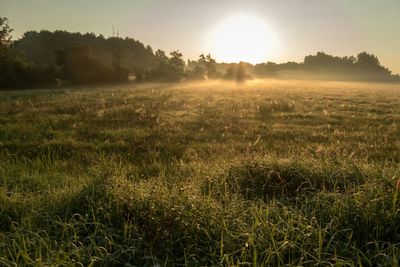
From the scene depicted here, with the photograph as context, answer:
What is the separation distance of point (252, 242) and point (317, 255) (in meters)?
0.65

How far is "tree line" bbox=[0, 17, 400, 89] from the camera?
171ft

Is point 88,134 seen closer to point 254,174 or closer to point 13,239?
point 254,174

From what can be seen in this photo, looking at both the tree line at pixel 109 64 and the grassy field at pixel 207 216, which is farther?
the tree line at pixel 109 64

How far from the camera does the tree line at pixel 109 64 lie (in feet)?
171

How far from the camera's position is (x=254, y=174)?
655cm

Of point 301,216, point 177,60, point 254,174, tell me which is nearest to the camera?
point 301,216

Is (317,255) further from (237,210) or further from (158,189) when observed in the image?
(158,189)

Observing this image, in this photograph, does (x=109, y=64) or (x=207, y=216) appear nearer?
(x=207, y=216)

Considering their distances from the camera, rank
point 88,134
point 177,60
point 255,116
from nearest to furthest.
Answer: point 88,134
point 255,116
point 177,60

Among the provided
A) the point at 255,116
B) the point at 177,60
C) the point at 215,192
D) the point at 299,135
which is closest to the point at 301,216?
the point at 215,192

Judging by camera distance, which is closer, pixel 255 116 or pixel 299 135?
pixel 299 135

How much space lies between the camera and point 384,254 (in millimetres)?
3812

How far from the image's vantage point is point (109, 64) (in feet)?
258

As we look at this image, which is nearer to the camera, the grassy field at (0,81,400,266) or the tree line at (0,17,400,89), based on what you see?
the grassy field at (0,81,400,266)
